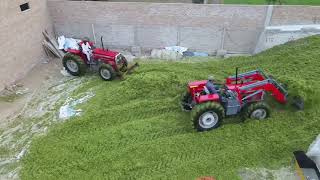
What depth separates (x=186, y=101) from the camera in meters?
8.21

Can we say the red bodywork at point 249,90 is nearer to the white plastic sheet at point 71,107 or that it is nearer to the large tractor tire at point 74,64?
the white plastic sheet at point 71,107

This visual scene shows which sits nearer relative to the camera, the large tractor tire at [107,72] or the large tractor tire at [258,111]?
the large tractor tire at [258,111]

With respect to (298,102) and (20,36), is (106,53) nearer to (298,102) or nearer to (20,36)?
(20,36)

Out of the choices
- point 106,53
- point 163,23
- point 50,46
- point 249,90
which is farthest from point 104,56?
point 249,90

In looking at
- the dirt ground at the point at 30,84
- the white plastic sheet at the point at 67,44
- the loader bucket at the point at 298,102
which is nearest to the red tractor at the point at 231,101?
the loader bucket at the point at 298,102

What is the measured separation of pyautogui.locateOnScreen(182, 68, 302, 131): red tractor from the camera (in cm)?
735

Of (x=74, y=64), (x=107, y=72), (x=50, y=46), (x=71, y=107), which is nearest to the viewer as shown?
(x=71, y=107)

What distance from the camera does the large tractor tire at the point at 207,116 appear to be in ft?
23.7

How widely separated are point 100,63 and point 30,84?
2.47m

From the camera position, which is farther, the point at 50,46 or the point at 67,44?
the point at 50,46

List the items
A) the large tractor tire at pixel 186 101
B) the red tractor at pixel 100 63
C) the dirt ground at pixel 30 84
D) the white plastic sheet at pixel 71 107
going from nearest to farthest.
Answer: the large tractor tire at pixel 186 101 < the white plastic sheet at pixel 71 107 < the dirt ground at pixel 30 84 < the red tractor at pixel 100 63

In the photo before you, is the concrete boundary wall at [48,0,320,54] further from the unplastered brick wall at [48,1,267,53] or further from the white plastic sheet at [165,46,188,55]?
the white plastic sheet at [165,46,188,55]

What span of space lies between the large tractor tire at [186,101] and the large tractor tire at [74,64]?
12.7 feet

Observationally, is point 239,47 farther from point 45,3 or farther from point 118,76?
point 45,3
